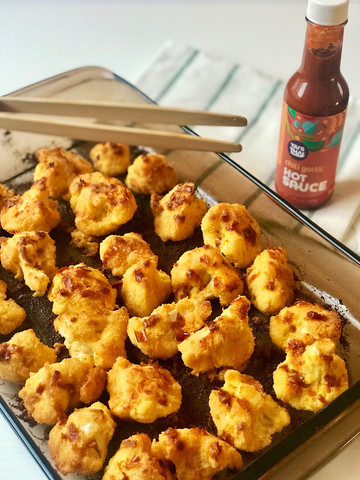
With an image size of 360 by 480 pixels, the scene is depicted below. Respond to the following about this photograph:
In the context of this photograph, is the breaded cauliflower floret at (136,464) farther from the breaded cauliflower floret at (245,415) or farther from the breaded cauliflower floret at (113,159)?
the breaded cauliflower floret at (113,159)

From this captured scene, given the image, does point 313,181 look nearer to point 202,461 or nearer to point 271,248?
point 271,248

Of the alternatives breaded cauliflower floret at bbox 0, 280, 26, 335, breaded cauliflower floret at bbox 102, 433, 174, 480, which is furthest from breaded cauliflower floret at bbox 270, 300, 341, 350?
breaded cauliflower floret at bbox 0, 280, 26, 335

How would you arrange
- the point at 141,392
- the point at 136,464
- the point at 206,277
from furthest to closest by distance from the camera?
1. the point at 206,277
2. the point at 141,392
3. the point at 136,464

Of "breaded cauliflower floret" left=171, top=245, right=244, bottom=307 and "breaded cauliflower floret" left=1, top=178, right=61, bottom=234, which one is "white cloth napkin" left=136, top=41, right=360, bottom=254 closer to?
"breaded cauliflower floret" left=171, top=245, right=244, bottom=307

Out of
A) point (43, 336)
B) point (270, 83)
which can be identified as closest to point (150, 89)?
point (270, 83)

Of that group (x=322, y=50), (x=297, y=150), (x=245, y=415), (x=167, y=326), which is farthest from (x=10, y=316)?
(x=322, y=50)

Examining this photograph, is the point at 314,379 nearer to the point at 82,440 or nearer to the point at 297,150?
the point at 82,440
